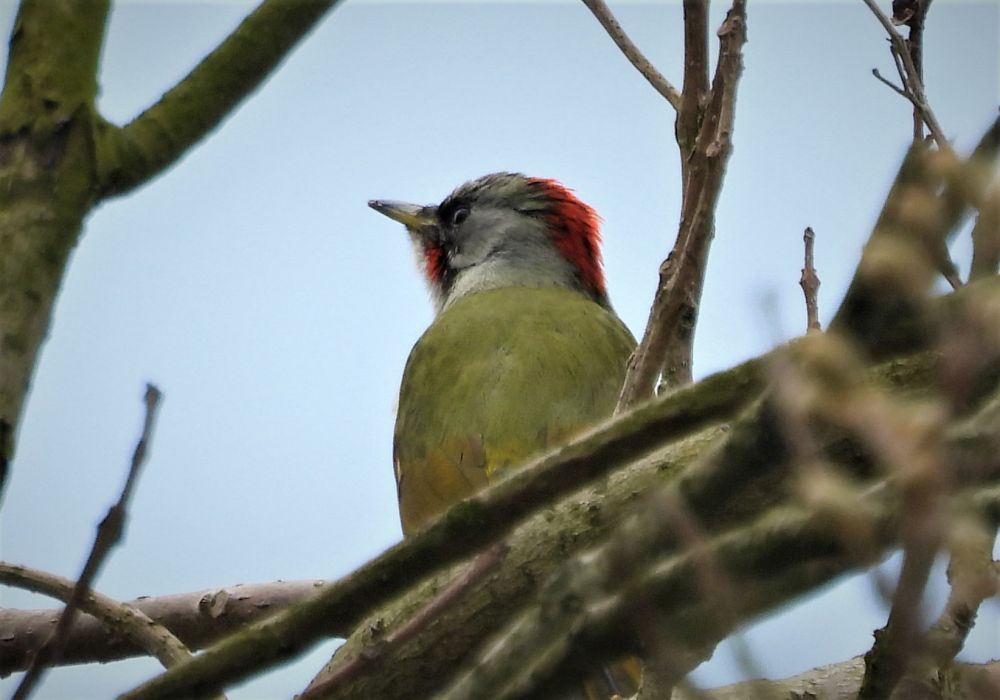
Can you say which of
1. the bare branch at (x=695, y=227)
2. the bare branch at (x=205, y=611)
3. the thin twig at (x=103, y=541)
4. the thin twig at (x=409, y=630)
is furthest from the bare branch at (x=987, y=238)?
the bare branch at (x=205, y=611)

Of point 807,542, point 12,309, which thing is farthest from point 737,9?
point 807,542

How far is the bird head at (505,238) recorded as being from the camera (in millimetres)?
6234

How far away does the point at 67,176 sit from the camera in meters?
2.60

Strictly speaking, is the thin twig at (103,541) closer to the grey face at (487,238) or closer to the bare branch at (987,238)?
the bare branch at (987,238)

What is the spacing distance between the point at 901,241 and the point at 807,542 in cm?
40

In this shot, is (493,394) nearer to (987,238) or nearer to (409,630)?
(409,630)

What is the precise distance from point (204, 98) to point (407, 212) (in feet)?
13.2

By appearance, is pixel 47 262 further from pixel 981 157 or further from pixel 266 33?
pixel 981 157

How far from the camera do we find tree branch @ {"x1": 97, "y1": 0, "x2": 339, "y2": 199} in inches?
106

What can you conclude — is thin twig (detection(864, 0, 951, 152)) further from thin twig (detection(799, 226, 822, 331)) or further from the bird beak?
the bird beak

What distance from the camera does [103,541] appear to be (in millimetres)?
1997

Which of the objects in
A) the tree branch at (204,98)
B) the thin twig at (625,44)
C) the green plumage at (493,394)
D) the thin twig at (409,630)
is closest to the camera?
the thin twig at (409,630)

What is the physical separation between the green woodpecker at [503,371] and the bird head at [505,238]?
0.03 feet

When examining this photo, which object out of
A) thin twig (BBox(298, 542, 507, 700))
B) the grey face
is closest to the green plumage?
the grey face
